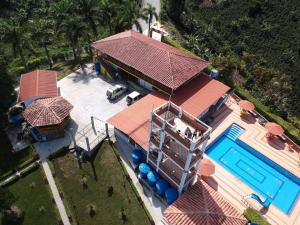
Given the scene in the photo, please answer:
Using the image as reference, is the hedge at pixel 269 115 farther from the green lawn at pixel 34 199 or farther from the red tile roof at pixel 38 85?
the green lawn at pixel 34 199

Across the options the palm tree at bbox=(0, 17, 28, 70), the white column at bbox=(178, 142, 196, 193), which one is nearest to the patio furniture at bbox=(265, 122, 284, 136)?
the white column at bbox=(178, 142, 196, 193)

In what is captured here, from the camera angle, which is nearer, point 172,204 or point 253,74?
point 172,204

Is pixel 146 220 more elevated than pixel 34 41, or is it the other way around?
pixel 34 41

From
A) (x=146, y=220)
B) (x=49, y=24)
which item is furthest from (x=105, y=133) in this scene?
(x=49, y=24)

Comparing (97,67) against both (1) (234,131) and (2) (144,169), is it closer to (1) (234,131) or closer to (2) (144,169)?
(2) (144,169)

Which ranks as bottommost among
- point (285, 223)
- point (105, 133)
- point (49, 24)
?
point (285, 223)

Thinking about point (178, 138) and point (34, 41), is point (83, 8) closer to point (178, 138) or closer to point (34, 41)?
point (34, 41)

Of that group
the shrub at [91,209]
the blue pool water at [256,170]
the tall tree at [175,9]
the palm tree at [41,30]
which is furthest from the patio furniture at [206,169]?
the tall tree at [175,9]

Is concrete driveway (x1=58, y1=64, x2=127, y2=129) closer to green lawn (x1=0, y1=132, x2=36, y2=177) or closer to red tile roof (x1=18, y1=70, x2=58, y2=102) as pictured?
red tile roof (x1=18, y1=70, x2=58, y2=102)
